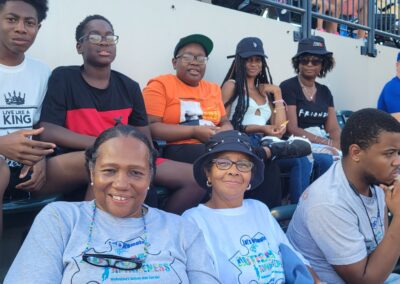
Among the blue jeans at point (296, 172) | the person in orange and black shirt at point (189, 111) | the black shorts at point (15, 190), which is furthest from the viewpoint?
the blue jeans at point (296, 172)

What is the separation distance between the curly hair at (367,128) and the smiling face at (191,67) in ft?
4.86

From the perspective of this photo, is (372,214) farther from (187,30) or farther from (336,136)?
(187,30)

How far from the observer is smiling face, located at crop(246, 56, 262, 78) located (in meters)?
4.00

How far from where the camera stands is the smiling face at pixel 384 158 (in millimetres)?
2189

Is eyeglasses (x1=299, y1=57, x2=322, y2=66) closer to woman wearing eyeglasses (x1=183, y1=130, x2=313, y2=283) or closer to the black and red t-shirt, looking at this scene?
the black and red t-shirt

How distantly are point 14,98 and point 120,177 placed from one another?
45.9 inches

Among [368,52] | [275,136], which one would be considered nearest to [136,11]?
[275,136]

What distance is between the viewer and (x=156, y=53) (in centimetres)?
402

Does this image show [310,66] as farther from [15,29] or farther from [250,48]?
[15,29]

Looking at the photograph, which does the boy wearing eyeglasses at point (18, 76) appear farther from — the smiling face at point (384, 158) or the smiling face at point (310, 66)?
the smiling face at point (310, 66)

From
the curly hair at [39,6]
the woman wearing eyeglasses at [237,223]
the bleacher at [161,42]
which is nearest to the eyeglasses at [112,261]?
the woman wearing eyeglasses at [237,223]

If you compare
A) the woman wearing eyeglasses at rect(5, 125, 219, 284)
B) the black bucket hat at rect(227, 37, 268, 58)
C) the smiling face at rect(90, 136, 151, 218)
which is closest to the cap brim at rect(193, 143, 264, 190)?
the woman wearing eyeglasses at rect(5, 125, 219, 284)

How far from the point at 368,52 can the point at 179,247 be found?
5.81 metres

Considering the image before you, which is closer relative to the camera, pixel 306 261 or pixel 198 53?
pixel 306 261
